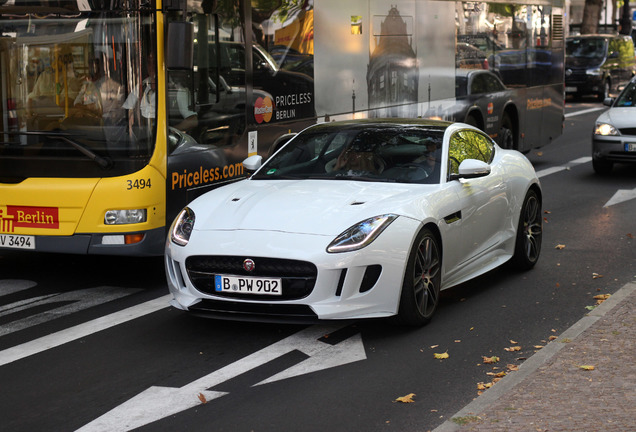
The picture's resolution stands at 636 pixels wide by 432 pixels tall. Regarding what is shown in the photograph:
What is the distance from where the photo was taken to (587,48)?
36.9 m

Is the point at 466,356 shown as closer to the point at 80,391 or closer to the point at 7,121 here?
the point at 80,391

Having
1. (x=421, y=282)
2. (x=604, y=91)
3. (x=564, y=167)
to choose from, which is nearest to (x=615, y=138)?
(x=564, y=167)

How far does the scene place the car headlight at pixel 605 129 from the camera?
16.2m

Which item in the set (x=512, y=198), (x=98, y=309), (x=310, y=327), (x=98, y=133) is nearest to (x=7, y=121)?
(x=98, y=133)

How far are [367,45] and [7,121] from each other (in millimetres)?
4668

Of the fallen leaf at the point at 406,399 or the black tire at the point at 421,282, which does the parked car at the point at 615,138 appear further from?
the fallen leaf at the point at 406,399

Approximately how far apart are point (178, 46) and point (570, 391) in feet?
15.0

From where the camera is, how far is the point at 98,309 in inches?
328

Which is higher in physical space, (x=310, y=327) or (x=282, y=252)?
(x=282, y=252)

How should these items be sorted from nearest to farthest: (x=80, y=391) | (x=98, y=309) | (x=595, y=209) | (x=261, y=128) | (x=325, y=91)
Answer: (x=80, y=391) → (x=98, y=309) → (x=261, y=128) → (x=325, y=91) → (x=595, y=209)

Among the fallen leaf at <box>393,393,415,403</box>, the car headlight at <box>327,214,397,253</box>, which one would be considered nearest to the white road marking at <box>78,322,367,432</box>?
the car headlight at <box>327,214,397,253</box>

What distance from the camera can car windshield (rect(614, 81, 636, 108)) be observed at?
1694 centimetres

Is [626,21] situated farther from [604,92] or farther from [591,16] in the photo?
[604,92]

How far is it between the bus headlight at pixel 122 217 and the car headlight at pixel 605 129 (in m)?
9.54
